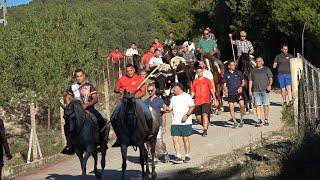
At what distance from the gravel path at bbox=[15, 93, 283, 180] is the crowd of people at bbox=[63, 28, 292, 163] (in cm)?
43

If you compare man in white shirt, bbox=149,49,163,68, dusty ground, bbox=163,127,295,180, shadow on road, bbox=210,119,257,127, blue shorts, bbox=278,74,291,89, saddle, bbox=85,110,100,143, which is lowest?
dusty ground, bbox=163,127,295,180

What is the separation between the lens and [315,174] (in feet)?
34.6

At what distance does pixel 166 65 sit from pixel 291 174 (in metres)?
15.4

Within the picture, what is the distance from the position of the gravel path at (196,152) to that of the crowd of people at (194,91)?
0.43 metres

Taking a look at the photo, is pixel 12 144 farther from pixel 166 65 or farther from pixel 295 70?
pixel 295 70

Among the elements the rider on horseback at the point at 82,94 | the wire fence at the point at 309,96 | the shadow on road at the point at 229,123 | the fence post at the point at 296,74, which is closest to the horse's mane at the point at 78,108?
the rider on horseback at the point at 82,94

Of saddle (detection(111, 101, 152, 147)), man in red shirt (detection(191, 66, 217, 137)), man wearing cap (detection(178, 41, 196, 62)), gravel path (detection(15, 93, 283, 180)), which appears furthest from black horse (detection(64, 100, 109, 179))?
man wearing cap (detection(178, 41, 196, 62))

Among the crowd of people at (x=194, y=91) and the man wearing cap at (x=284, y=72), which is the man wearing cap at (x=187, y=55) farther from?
Result: the man wearing cap at (x=284, y=72)

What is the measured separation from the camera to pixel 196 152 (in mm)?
18516

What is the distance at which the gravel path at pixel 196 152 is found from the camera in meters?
16.8

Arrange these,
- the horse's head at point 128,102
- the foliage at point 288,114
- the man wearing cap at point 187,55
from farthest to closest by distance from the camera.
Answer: the man wearing cap at point 187,55 → the foliage at point 288,114 → the horse's head at point 128,102

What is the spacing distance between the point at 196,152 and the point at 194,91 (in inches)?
86.8

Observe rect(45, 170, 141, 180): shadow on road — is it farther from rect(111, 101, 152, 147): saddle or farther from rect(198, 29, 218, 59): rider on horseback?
rect(198, 29, 218, 59): rider on horseback

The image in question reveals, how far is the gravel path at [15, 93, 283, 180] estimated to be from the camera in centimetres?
1684
